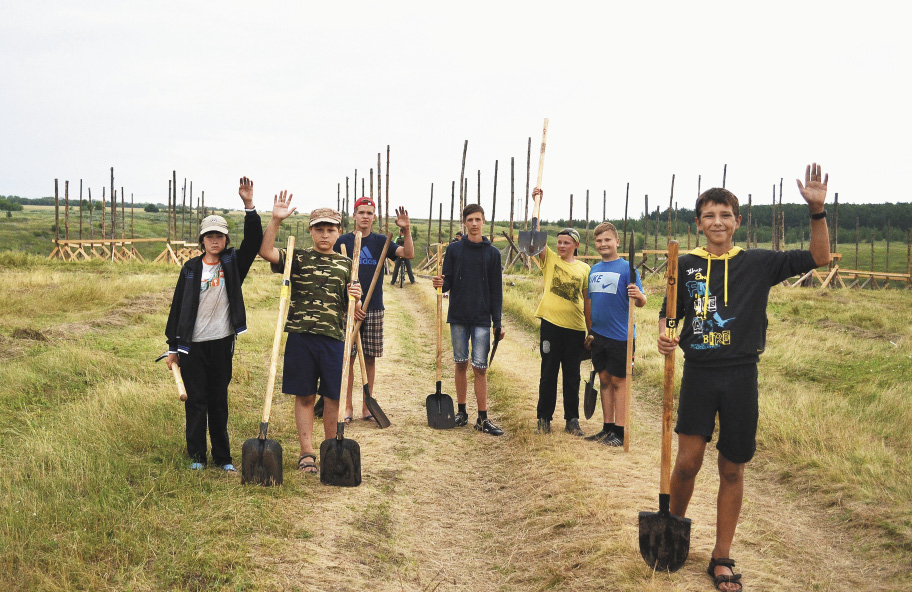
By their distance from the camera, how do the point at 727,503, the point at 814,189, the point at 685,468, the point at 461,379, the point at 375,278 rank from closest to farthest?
the point at 814,189
the point at 727,503
the point at 685,468
the point at 375,278
the point at 461,379

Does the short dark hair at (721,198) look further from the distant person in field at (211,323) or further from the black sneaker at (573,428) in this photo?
the black sneaker at (573,428)

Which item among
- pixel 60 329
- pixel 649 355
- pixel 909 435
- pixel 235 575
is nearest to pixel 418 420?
pixel 235 575

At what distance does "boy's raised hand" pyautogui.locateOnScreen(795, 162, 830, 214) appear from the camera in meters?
3.29

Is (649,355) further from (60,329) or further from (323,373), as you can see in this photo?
(60,329)

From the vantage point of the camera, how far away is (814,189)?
3289 mm

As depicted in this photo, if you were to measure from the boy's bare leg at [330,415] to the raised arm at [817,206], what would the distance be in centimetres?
355

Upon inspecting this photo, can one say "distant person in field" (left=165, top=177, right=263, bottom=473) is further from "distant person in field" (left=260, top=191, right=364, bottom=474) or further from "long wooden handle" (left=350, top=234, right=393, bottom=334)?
"long wooden handle" (left=350, top=234, right=393, bottom=334)

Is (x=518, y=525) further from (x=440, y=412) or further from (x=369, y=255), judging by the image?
(x=369, y=255)

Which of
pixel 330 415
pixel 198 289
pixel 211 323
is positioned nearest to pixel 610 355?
pixel 330 415

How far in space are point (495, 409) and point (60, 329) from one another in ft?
25.0

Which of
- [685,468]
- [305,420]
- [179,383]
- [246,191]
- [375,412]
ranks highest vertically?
[246,191]

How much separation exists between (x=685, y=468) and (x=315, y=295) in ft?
9.74

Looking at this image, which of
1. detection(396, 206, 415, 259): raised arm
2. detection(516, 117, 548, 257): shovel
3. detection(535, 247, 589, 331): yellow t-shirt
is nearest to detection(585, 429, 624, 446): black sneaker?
detection(535, 247, 589, 331): yellow t-shirt

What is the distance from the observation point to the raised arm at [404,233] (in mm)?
6031
